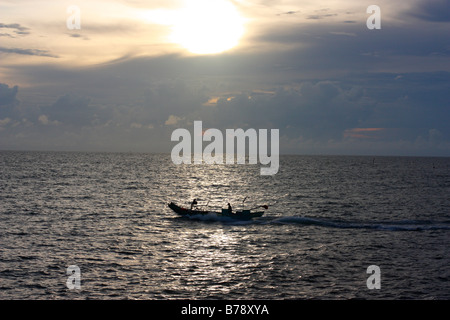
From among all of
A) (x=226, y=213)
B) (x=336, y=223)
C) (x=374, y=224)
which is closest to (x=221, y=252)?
(x=226, y=213)

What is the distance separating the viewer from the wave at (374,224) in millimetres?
50766

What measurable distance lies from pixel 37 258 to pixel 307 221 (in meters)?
32.6

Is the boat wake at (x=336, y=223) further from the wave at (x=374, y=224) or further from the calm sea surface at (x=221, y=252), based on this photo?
the calm sea surface at (x=221, y=252)

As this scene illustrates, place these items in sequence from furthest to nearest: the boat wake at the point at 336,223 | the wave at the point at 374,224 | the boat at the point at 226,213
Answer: the boat at the point at 226,213 < the boat wake at the point at 336,223 < the wave at the point at 374,224

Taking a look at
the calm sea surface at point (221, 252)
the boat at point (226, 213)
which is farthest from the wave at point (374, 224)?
the boat at point (226, 213)

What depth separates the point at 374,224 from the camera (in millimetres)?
53156

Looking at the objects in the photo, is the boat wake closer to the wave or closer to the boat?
the wave

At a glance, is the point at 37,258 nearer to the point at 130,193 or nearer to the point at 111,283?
Answer: the point at 111,283

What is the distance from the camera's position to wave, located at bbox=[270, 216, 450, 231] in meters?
50.8

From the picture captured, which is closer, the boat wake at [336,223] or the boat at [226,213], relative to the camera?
the boat wake at [336,223]

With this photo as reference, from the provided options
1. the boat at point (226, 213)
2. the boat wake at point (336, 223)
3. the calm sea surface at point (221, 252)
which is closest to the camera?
the calm sea surface at point (221, 252)

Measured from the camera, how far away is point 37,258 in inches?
1385

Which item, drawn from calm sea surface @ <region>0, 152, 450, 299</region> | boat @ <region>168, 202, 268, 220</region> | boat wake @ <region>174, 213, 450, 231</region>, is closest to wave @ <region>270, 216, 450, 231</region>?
boat wake @ <region>174, 213, 450, 231</region>

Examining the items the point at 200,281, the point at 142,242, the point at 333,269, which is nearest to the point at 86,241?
the point at 142,242
